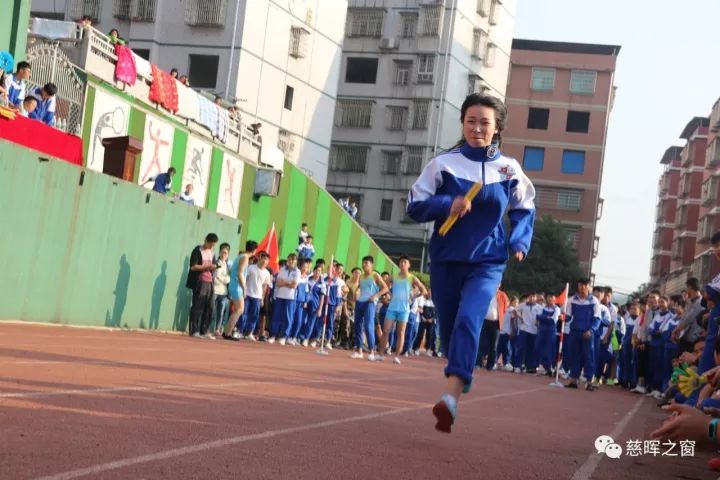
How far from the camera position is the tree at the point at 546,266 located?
3017 inches

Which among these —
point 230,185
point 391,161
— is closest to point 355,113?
point 391,161

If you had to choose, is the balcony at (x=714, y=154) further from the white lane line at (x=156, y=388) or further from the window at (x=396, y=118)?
the white lane line at (x=156, y=388)

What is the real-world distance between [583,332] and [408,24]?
49.7 m

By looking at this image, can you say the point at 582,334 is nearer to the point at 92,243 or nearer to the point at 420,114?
the point at 92,243

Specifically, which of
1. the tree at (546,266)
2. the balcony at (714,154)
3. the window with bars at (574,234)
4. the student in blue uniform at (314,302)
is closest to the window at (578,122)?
the window with bars at (574,234)

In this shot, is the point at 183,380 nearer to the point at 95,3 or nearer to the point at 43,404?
the point at 43,404

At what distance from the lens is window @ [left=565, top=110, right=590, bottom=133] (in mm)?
87312

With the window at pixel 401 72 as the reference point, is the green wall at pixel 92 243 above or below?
below

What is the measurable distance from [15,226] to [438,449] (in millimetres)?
12228

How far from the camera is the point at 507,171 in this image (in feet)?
29.1

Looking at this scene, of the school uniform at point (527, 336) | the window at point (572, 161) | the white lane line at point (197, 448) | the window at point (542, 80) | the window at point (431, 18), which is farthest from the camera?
the window at point (542, 80)

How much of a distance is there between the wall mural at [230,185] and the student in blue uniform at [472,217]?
2713 cm

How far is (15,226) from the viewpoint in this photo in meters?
19.0

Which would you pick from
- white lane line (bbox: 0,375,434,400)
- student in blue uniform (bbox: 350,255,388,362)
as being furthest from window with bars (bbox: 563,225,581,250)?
white lane line (bbox: 0,375,434,400)
